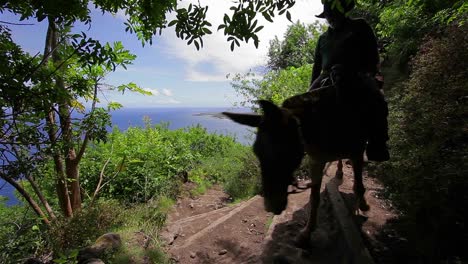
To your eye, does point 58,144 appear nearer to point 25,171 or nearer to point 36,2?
point 25,171

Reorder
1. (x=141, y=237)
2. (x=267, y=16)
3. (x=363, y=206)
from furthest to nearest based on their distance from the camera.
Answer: (x=141, y=237) → (x=363, y=206) → (x=267, y=16)

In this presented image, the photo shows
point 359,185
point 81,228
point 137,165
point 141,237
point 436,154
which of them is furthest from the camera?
point 137,165

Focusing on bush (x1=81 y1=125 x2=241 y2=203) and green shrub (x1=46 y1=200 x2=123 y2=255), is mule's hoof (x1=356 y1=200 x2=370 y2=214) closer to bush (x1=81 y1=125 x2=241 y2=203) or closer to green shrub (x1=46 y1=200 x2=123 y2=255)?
green shrub (x1=46 y1=200 x2=123 y2=255)

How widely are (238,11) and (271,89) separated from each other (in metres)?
7.92

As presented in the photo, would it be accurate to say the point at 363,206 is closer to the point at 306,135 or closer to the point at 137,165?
the point at 306,135

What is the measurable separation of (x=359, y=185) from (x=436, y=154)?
95 cm

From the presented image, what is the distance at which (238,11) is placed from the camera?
6.52ft

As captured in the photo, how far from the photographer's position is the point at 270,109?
83.6 inches

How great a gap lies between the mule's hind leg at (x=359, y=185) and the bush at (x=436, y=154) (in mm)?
357

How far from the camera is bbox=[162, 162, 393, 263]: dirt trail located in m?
3.27

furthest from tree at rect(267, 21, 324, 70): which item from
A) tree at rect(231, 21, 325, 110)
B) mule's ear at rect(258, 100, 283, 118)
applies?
mule's ear at rect(258, 100, 283, 118)

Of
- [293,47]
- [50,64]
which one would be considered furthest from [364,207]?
[293,47]

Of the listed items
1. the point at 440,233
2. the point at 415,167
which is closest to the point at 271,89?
the point at 415,167

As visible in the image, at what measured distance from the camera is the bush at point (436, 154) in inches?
96.0
